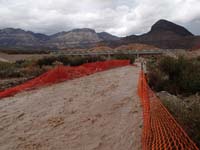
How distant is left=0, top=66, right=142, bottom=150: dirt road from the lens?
9.65m

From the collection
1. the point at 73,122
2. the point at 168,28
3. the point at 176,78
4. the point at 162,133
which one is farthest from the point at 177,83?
the point at 168,28

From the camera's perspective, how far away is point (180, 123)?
9.19 metres

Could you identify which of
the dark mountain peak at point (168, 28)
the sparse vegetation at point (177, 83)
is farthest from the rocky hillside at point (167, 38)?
the sparse vegetation at point (177, 83)

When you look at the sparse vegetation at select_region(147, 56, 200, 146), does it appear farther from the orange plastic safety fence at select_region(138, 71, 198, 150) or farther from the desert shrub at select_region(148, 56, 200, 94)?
the orange plastic safety fence at select_region(138, 71, 198, 150)

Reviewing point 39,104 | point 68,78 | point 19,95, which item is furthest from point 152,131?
point 68,78

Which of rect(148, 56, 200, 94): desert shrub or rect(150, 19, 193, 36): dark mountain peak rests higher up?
rect(150, 19, 193, 36): dark mountain peak

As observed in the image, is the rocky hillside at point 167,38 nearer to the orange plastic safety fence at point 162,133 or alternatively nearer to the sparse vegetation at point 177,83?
the sparse vegetation at point 177,83

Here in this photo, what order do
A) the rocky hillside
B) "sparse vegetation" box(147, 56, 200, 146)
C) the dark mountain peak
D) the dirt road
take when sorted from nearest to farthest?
the dirt road, "sparse vegetation" box(147, 56, 200, 146), the rocky hillside, the dark mountain peak

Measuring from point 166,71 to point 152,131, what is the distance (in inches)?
572

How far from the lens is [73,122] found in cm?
1203

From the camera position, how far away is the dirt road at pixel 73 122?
9.65 metres

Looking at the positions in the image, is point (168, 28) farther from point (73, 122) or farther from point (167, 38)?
point (73, 122)

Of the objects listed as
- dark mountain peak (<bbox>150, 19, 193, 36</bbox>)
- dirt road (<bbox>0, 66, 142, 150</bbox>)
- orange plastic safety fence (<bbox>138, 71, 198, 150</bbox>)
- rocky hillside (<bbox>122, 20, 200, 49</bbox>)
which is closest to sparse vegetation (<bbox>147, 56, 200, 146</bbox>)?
orange plastic safety fence (<bbox>138, 71, 198, 150</bbox>)

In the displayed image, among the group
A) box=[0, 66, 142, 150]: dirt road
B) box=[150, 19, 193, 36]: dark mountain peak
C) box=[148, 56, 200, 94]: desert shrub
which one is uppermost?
box=[150, 19, 193, 36]: dark mountain peak
